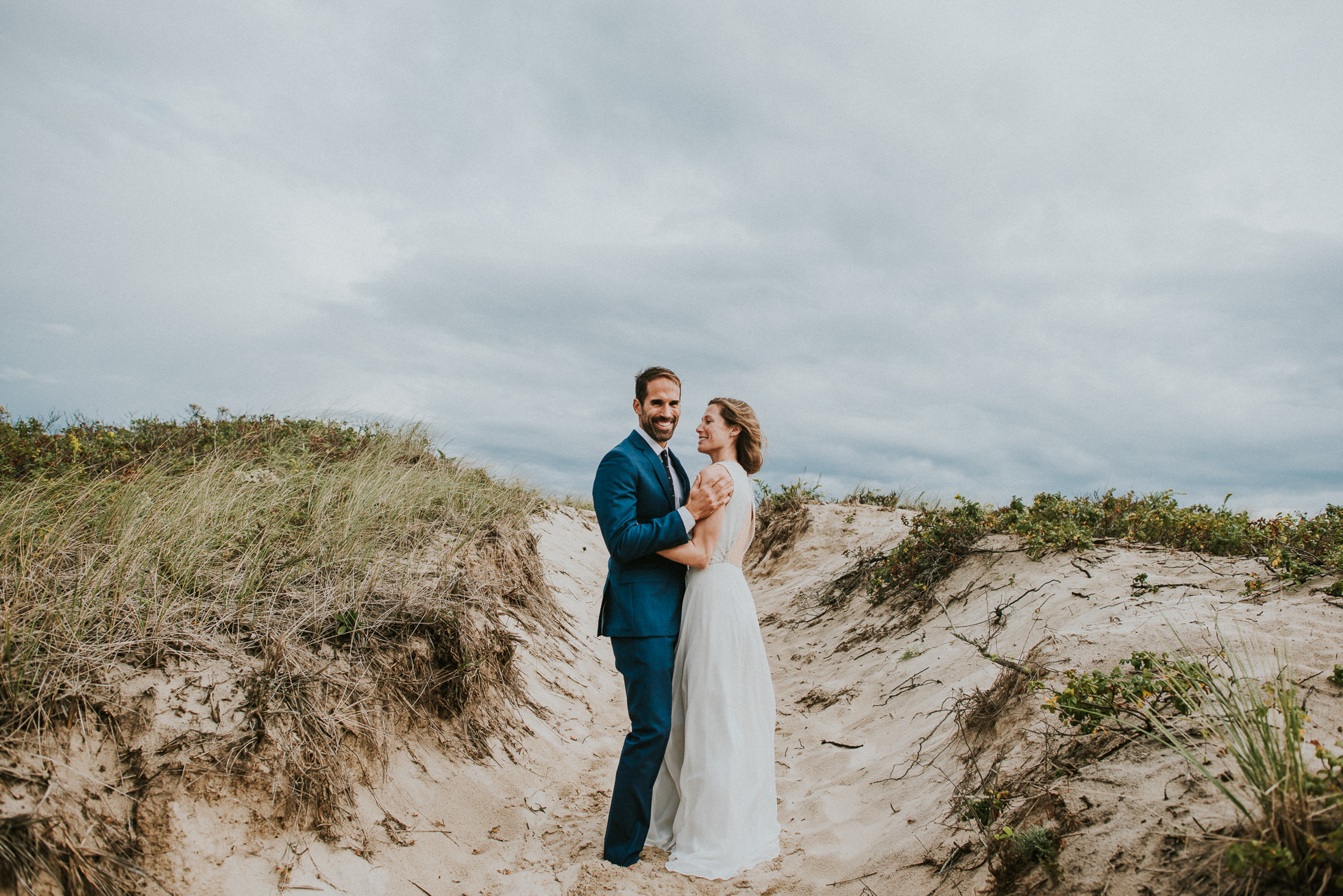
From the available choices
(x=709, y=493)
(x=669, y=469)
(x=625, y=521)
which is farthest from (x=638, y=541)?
(x=669, y=469)

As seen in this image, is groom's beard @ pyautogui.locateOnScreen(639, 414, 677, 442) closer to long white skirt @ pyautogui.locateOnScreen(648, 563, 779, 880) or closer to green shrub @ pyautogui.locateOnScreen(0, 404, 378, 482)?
long white skirt @ pyautogui.locateOnScreen(648, 563, 779, 880)

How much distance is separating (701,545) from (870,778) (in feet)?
7.20

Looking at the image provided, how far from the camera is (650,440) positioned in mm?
4254

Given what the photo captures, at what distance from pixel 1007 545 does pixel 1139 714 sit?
406cm

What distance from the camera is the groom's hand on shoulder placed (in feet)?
12.6

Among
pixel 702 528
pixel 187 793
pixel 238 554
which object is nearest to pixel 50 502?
pixel 238 554

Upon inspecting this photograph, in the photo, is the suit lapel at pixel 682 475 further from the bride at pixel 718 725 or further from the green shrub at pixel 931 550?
the green shrub at pixel 931 550

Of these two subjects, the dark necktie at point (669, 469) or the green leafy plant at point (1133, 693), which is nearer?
the green leafy plant at point (1133, 693)

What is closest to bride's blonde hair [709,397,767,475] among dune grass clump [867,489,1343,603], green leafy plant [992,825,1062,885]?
green leafy plant [992,825,1062,885]

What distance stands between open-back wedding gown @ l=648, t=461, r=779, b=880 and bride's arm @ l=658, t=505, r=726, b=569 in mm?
137

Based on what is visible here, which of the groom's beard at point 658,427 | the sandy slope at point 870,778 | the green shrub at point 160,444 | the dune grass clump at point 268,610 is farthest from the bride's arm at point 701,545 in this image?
the green shrub at point 160,444

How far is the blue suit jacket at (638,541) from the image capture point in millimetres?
3771

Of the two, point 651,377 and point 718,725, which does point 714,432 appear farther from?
point 718,725

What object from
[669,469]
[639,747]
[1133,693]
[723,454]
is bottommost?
[639,747]
